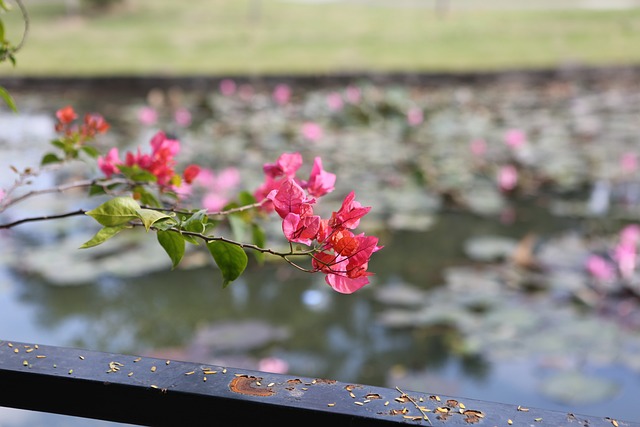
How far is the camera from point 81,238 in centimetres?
216

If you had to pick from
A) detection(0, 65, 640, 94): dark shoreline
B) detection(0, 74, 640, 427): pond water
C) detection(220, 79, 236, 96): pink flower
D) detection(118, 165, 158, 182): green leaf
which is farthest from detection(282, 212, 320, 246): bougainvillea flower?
detection(0, 65, 640, 94): dark shoreline

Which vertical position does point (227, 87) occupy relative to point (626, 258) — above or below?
above

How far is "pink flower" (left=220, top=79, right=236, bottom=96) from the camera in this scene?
180 inches

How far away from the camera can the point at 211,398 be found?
18.8 inches

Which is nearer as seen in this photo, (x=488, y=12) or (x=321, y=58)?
(x=321, y=58)

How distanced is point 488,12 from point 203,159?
9.23 meters

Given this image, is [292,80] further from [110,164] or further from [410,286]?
[110,164]

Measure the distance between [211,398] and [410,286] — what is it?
4.65 feet

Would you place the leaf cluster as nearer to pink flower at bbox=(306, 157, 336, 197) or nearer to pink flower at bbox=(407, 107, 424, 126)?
pink flower at bbox=(306, 157, 336, 197)

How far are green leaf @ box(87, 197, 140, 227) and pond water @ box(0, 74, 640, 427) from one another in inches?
33.5

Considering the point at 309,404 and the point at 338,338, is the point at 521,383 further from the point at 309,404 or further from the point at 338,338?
the point at 309,404

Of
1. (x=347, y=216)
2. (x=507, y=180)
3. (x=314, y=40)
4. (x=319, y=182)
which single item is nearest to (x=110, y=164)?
(x=319, y=182)

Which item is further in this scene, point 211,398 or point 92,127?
point 92,127

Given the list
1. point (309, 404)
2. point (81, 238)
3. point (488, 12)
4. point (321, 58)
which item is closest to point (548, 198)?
point (81, 238)
